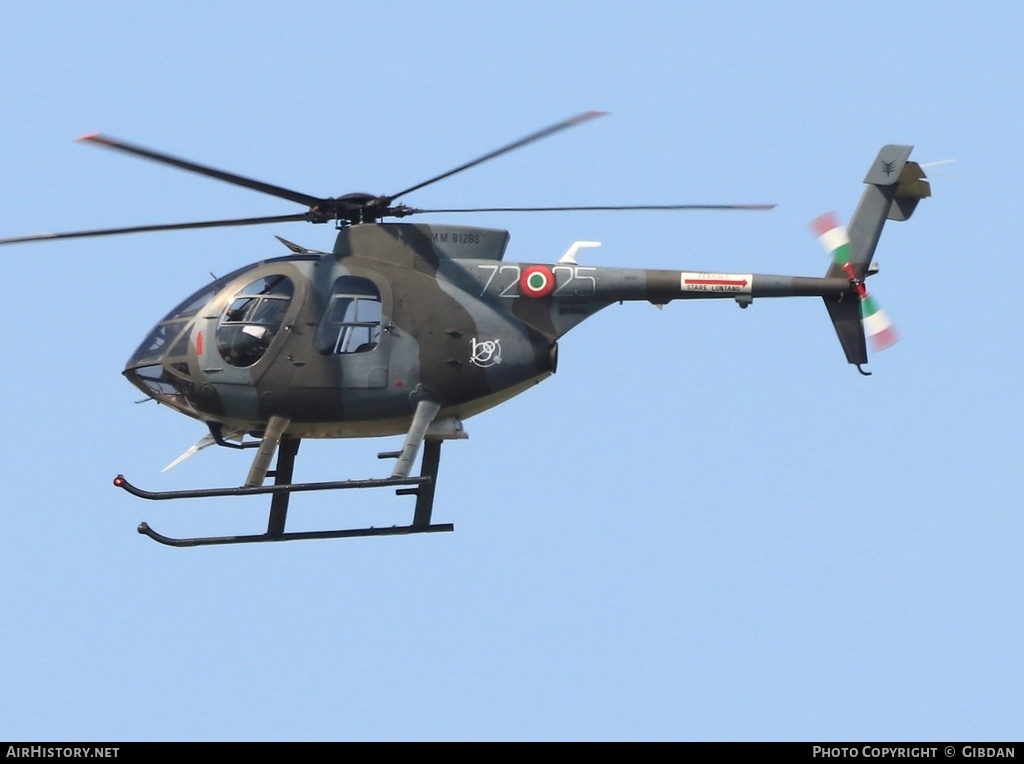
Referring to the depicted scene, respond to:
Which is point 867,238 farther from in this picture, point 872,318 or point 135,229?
point 135,229

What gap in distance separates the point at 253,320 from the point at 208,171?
189 cm

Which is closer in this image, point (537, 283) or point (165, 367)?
point (537, 283)

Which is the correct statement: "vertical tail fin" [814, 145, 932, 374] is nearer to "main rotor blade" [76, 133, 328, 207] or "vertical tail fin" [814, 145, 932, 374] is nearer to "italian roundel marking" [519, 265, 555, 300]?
"italian roundel marking" [519, 265, 555, 300]

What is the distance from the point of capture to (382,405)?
19.8 meters

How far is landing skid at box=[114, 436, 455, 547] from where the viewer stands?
1950 cm

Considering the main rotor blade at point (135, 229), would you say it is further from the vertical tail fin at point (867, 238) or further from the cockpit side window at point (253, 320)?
the vertical tail fin at point (867, 238)

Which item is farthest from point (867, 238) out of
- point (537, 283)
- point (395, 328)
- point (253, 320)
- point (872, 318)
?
point (253, 320)

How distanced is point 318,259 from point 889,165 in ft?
19.4

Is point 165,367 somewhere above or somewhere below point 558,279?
below

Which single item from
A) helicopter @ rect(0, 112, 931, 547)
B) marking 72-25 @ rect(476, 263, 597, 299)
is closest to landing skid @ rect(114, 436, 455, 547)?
helicopter @ rect(0, 112, 931, 547)

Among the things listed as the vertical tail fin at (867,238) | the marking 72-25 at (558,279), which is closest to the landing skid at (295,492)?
the marking 72-25 at (558,279)

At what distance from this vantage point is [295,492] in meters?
19.6

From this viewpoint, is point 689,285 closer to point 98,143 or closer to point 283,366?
point 283,366

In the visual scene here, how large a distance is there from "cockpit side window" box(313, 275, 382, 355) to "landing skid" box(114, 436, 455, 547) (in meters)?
1.22
